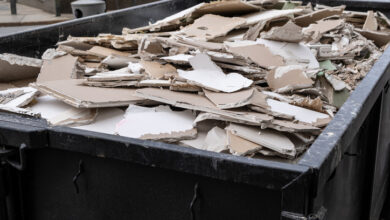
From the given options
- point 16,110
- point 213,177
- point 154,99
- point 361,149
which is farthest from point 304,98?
point 16,110

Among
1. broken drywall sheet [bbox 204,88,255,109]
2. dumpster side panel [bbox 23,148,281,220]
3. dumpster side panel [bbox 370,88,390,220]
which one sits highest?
broken drywall sheet [bbox 204,88,255,109]

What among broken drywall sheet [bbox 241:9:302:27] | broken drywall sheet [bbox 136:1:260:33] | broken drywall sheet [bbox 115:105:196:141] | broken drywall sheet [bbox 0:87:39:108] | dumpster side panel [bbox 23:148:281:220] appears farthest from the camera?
broken drywall sheet [bbox 136:1:260:33]

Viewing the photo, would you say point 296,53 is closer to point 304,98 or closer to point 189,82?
point 304,98

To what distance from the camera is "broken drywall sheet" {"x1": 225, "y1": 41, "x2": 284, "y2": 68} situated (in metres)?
3.24

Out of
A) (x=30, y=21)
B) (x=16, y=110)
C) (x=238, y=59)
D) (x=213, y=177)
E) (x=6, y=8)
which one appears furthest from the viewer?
(x=6, y=8)

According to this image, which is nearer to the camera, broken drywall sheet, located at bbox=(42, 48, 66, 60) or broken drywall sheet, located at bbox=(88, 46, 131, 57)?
broken drywall sheet, located at bbox=(42, 48, 66, 60)

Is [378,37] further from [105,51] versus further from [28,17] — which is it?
[28,17]

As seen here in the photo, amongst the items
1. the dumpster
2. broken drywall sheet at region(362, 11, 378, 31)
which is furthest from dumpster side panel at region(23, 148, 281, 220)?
broken drywall sheet at region(362, 11, 378, 31)

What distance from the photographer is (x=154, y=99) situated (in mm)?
2463

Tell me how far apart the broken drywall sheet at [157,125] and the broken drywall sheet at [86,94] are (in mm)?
89

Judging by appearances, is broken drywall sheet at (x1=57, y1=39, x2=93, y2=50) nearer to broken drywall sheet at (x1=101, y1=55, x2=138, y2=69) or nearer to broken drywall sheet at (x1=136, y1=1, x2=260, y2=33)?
broken drywall sheet at (x1=101, y1=55, x2=138, y2=69)

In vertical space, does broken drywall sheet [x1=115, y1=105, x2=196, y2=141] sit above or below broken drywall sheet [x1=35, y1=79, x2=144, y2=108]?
below

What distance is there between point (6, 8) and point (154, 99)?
1501 cm

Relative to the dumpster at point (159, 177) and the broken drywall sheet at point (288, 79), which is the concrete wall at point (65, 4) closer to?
the broken drywall sheet at point (288, 79)
